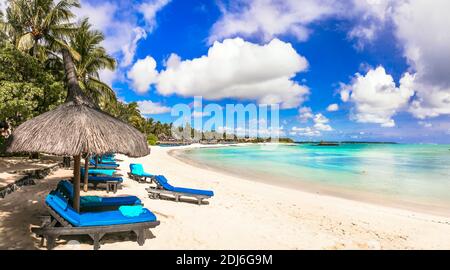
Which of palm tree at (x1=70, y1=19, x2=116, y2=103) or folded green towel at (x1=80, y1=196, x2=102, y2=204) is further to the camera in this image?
palm tree at (x1=70, y1=19, x2=116, y2=103)

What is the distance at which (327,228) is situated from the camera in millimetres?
7262

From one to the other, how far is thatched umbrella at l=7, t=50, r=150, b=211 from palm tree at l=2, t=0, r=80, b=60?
511 inches

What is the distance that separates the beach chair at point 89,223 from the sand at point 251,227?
1.02 ft

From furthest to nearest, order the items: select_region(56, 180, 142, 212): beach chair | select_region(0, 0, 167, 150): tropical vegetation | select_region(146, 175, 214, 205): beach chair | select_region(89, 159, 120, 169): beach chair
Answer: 1. select_region(89, 159, 120, 169): beach chair
2. select_region(0, 0, 167, 150): tropical vegetation
3. select_region(146, 175, 214, 205): beach chair
4. select_region(56, 180, 142, 212): beach chair

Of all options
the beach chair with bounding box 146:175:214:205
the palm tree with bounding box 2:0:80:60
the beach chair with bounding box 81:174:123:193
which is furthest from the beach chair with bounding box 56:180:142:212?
the palm tree with bounding box 2:0:80:60

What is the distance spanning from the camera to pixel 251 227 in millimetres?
6898

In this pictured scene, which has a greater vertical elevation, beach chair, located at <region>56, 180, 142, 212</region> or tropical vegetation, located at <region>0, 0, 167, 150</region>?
tropical vegetation, located at <region>0, 0, 167, 150</region>

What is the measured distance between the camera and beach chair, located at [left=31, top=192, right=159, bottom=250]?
483 cm

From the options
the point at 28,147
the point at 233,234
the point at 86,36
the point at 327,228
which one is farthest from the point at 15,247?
the point at 86,36

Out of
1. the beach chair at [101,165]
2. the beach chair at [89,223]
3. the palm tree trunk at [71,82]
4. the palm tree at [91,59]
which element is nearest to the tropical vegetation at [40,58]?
the palm tree at [91,59]

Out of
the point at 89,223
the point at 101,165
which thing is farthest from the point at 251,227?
the point at 101,165

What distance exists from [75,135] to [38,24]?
1544 centimetres

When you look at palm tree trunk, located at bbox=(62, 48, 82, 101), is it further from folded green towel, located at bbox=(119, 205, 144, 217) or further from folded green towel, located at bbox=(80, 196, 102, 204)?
folded green towel, located at bbox=(119, 205, 144, 217)
